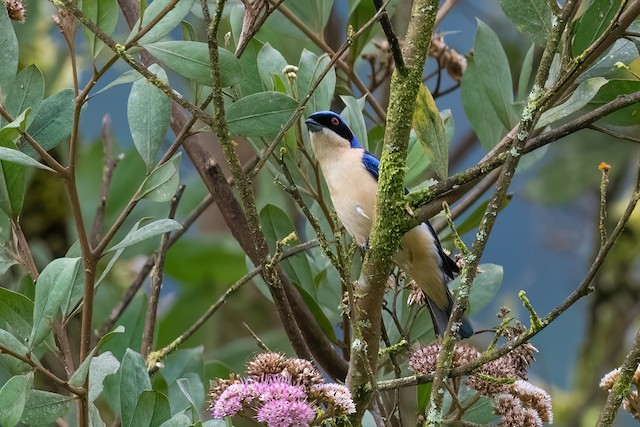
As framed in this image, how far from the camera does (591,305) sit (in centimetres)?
504

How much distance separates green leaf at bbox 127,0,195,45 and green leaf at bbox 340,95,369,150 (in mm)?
491

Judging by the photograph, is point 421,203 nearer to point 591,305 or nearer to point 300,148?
point 300,148

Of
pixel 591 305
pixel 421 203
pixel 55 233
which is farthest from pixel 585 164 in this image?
pixel 421 203

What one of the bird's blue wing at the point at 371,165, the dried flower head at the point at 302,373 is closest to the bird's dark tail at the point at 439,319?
the bird's blue wing at the point at 371,165

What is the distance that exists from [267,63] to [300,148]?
167 millimetres

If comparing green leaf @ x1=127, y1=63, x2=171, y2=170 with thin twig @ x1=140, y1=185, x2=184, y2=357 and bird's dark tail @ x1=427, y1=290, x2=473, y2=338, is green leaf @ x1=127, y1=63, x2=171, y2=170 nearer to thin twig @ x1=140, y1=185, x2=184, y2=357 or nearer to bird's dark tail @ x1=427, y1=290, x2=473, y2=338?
thin twig @ x1=140, y1=185, x2=184, y2=357

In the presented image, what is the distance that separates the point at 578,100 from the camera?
1.29 m

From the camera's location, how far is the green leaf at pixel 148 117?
4.50ft

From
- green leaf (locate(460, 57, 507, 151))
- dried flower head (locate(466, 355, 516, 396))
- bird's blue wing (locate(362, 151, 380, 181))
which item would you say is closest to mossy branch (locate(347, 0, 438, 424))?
dried flower head (locate(466, 355, 516, 396))

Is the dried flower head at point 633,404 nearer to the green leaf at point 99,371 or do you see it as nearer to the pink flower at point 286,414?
the pink flower at point 286,414

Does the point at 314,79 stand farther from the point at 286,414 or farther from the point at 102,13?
the point at 286,414

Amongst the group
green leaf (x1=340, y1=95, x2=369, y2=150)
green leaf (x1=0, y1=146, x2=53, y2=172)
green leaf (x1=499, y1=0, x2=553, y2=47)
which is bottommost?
green leaf (x1=0, y1=146, x2=53, y2=172)

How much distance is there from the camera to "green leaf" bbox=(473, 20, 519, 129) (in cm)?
171

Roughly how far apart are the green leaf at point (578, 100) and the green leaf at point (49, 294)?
64cm
